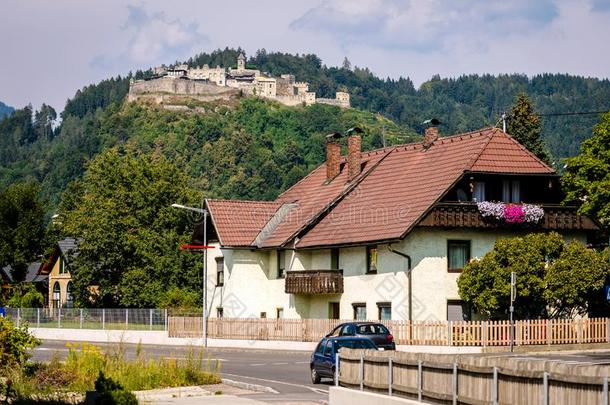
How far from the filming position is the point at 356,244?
52.5 meters

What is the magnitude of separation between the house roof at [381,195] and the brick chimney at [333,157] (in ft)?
1.26

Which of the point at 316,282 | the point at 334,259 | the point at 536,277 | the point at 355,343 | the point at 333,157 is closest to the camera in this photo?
the point at 355,343

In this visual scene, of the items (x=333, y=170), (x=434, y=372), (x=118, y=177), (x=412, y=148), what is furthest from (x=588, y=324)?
(x=118, y=177)

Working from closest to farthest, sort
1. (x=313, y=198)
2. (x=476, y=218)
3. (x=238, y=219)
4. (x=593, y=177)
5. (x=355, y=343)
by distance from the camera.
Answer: (x=355, y=343)
(x=476, y=218)
(x=593, y=177)
(x=313, y=198)
(x=238, y=219)

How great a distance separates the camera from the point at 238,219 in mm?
62688

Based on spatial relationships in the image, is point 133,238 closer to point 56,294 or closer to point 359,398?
point 56,294

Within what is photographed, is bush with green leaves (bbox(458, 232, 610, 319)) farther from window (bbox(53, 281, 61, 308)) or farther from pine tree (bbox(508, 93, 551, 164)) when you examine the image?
window (bbox(53, 281, 61, 308))

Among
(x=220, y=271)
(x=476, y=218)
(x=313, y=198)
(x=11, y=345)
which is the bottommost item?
(x=11, y=345)

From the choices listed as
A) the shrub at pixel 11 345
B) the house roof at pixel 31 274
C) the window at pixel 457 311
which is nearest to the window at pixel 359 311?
the window at pixel 457 311

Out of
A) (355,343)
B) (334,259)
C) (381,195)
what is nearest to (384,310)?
(334,259)

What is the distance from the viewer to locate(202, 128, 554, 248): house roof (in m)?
51.3

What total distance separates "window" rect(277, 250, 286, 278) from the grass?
29433 mm

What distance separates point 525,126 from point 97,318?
29.6m

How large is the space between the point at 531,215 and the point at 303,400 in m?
26.8
